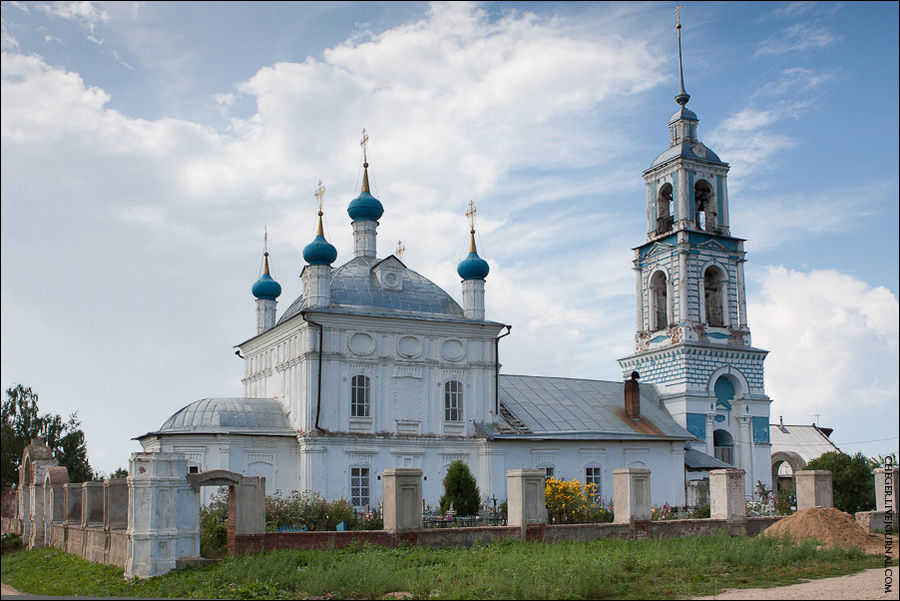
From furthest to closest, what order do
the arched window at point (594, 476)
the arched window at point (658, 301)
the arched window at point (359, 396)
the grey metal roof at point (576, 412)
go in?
the arched window at point (658, 301), the grey metal roof at point (576, 412), the arched window at point (594, 476), the arched window at point (359, 396)

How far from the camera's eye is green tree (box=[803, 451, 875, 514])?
32.3 metres

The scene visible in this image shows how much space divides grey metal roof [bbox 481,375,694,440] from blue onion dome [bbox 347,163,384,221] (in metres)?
6.90

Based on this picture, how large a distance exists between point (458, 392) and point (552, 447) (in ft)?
11.2

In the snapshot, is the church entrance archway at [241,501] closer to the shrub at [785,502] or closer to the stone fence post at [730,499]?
the stone fence post at [730,499]

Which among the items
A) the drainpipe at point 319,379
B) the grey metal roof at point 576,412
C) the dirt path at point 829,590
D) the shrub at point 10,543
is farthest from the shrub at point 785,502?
the shrub at point 10,543

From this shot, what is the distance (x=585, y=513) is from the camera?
23.2m

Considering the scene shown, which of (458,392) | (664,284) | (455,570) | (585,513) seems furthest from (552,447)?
(455,570)

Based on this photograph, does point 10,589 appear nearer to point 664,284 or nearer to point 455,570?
point 455,570

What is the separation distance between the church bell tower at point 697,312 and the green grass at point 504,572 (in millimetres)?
16987

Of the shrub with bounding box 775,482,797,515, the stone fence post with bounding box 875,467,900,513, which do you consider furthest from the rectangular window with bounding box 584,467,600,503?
the stone fence post with bounding box 875,467,900,513

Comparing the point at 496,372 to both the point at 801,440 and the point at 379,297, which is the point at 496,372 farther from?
the point at 801,440

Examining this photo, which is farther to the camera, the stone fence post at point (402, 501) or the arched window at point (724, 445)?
the arched window at point (724, 445)

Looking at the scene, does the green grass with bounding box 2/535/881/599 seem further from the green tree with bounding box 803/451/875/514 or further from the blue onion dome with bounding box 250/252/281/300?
the green tree with bounding box 803/451/875/514

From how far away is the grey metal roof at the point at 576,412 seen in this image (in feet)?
96.1
